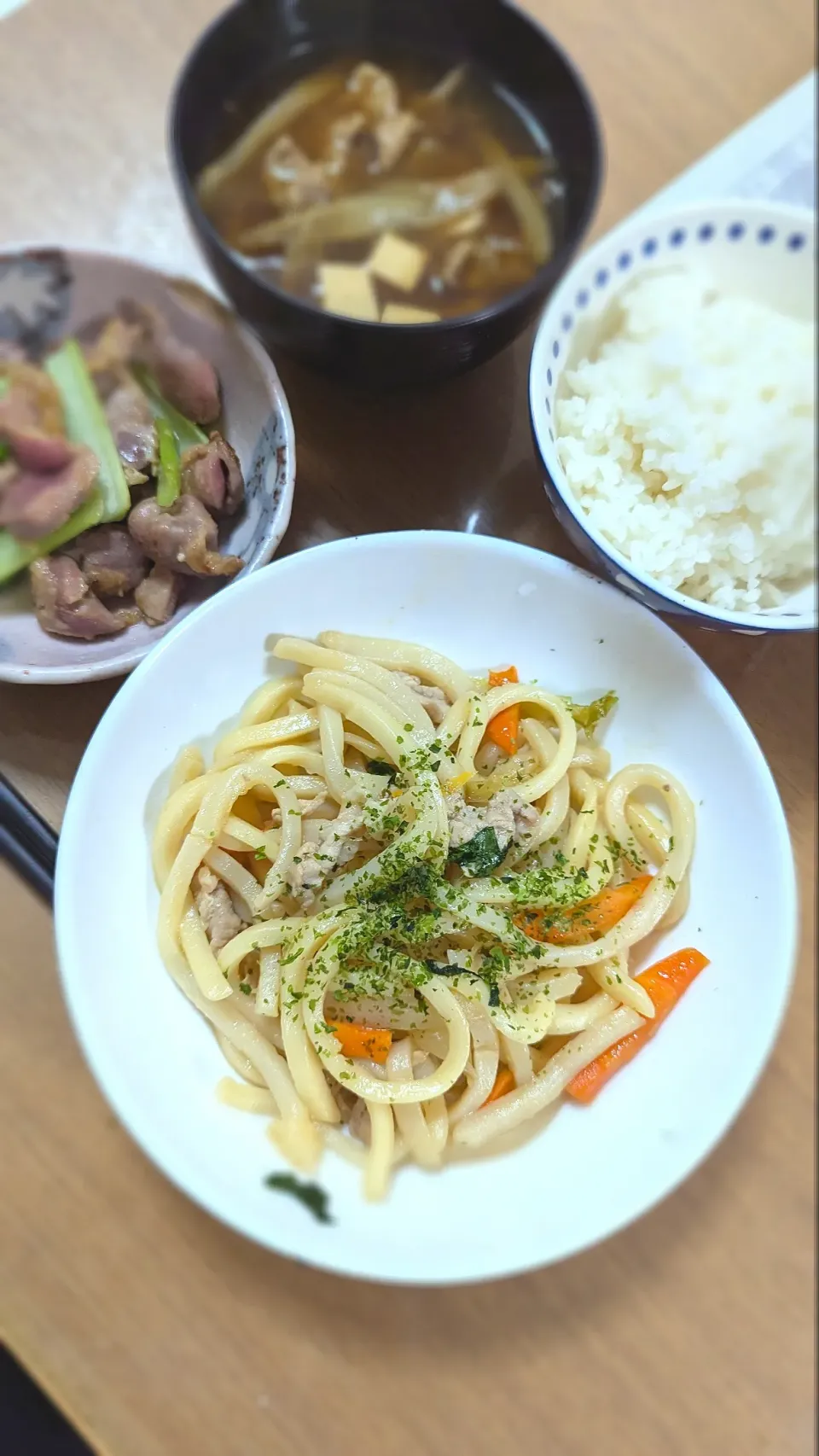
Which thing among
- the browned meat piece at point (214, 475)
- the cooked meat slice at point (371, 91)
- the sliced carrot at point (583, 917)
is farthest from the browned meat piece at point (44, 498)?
the sliced carrot at point (583, 917)

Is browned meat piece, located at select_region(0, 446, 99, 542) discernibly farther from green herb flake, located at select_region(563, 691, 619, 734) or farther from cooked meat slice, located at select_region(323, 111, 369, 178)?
green herb flake, located at select_region(563, 691, 619, 734)

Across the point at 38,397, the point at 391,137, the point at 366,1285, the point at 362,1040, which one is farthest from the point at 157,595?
the point at 366,1285

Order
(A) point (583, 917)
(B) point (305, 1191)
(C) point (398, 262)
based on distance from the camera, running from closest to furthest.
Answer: (B) point (305, 1191) < (A) point (583, 917) < (C) point (398, 262)

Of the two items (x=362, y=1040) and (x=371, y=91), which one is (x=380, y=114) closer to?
(x=371, y=91)

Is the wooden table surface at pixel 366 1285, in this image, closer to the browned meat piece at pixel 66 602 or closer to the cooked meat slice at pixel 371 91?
the browned meat piece at pixel 66 602

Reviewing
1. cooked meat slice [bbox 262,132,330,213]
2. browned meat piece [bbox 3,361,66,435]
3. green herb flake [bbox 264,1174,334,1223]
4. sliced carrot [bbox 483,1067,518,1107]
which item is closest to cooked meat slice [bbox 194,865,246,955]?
green herb flake [bbox 264,1174,334,1223]

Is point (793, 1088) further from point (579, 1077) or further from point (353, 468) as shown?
point (353, 468)
